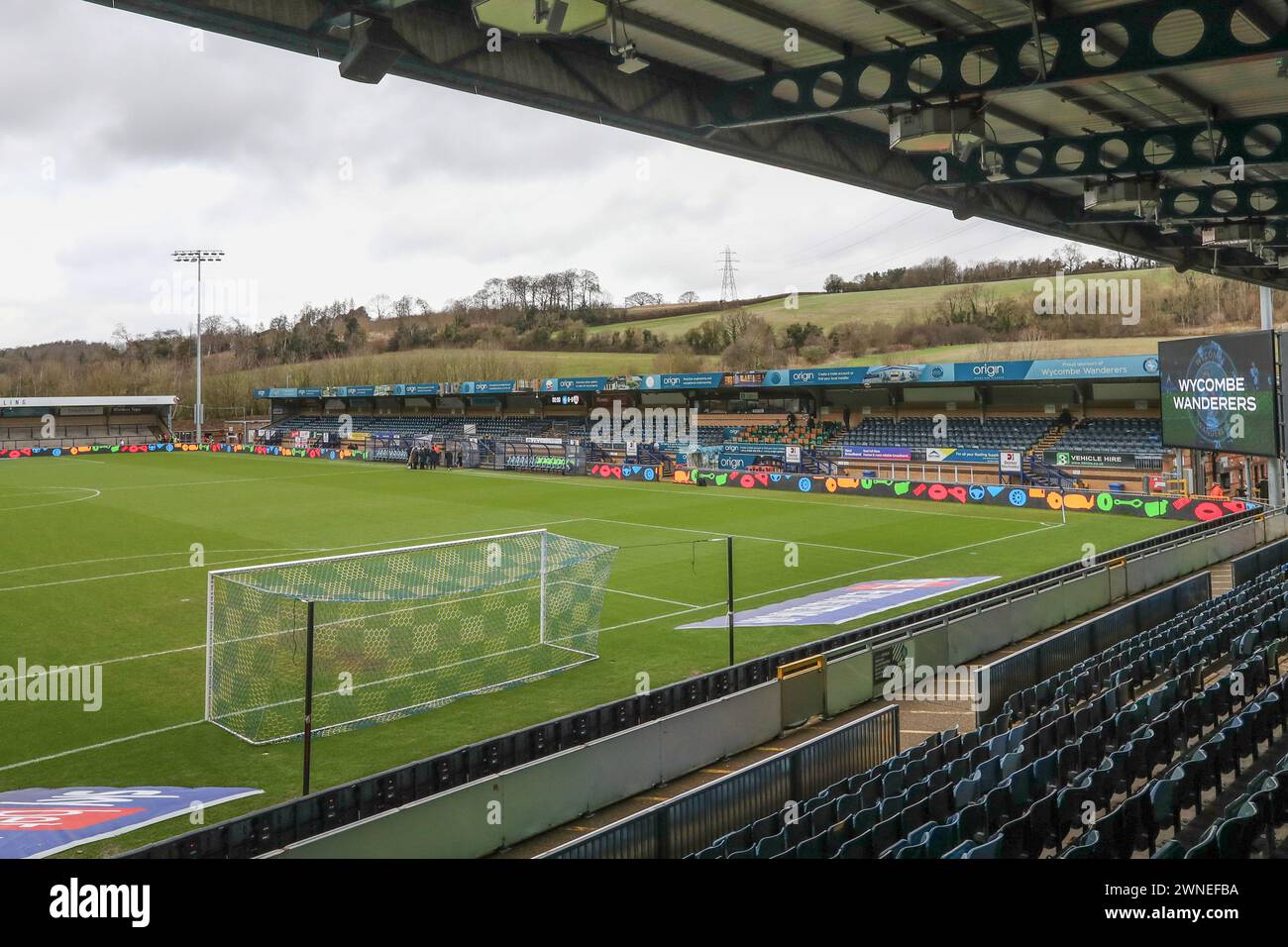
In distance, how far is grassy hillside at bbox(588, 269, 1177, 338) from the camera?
100 meters

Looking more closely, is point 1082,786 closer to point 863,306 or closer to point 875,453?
point 875,453

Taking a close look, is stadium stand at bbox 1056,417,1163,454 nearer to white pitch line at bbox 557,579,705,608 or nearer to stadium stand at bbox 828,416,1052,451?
stadium stand at bbox 828,416,1052,451

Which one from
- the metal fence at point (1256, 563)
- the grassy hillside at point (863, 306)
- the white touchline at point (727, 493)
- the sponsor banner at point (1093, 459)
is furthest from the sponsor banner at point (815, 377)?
the grassy hillside at point (863, 306)

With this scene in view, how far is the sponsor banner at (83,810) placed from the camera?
8.91m

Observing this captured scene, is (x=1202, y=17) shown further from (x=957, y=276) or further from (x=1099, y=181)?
(x=957, y=276)

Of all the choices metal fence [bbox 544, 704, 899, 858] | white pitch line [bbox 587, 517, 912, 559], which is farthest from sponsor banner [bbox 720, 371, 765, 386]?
metal fence [bbox 544, 704, 899, 858]

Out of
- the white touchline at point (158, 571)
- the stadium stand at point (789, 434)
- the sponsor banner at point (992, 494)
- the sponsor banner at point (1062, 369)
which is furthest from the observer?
the stadium stand at point (789, 434)

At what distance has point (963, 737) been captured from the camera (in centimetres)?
1000

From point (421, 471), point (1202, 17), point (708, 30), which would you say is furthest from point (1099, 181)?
point (421, 471)

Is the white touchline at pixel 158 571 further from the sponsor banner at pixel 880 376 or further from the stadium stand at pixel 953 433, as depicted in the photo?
the stadium stand at pixel 953 433

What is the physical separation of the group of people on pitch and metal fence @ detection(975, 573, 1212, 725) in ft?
153

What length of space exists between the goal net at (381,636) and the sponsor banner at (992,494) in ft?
65.7
